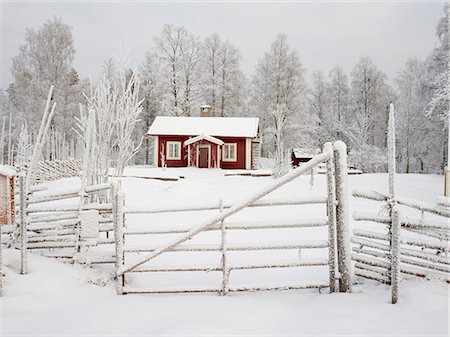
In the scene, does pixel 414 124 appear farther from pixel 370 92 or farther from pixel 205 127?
pixel 205 127

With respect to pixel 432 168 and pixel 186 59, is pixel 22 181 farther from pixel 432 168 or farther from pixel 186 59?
pixel 186 59

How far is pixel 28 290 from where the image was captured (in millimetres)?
4484

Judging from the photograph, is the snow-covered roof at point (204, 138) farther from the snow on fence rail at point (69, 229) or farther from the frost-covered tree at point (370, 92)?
the snow on fence rail at point (69, 229)

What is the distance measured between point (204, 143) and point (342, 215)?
23.1m

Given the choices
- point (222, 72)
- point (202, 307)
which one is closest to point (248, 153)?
point (222, 72)

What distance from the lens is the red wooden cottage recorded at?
2725cm

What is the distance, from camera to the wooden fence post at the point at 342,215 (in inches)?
171

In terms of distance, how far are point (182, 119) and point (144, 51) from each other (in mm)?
9581

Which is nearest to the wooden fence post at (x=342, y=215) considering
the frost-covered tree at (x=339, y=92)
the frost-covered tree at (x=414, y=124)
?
the frost-covered tree at (x=414, y=124)

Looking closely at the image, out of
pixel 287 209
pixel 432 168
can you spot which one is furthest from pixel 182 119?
pixel 287 209

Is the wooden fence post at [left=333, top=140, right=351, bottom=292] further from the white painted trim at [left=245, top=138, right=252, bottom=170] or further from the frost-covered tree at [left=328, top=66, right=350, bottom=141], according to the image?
the frost-covered tree at [left=328, top=66, right=350, bottom=141]

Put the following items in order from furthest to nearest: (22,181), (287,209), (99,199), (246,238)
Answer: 1. (287,209)
2. (99,199)
3. (246,238)
4. (22,181)

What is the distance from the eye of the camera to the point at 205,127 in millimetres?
28109

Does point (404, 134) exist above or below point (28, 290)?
above
